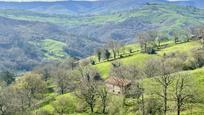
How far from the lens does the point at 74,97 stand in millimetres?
138125

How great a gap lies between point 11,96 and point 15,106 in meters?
16.1

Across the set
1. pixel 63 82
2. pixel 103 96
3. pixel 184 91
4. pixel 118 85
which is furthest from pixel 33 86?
pixel 184 91

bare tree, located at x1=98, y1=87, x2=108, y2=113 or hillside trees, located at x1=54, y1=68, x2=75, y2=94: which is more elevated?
bare tree, located at x1=98, y1=87, x2=108, y2=113

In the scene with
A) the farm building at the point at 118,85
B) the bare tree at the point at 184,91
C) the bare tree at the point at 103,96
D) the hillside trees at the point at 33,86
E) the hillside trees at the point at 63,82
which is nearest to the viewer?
the bare tree at the point at 184,91

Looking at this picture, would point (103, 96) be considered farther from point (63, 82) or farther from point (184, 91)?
point (63, 82)

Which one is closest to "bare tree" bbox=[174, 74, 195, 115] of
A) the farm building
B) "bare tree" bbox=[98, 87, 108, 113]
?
"bare tree" bbox=[98, 87, 108, 113]

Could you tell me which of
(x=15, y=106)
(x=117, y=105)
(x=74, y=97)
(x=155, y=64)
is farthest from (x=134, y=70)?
(x=15, y=106)

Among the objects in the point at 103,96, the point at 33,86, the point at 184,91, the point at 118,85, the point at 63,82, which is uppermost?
the point at 184,91

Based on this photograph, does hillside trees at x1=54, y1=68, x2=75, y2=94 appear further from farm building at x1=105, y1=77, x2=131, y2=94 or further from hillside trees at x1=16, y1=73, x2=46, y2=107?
farm building at x1=105, y1=77, x2=131, y2=94

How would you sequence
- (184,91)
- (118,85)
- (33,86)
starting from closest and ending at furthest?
(184,91) < (118,85) < (33,86)

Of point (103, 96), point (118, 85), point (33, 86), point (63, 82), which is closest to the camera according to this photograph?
point (103, 96)

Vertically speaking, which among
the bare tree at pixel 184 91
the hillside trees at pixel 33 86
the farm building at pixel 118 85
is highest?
the bare tree at pixel 184 91

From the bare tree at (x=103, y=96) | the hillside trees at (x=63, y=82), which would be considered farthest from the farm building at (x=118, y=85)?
the hillside trees at (x=63, y=82)

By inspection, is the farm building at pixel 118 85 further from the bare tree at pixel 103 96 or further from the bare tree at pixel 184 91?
the bare tree at pixel 184 91
